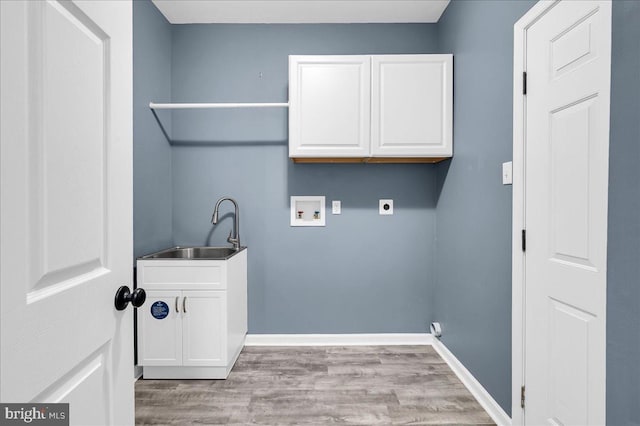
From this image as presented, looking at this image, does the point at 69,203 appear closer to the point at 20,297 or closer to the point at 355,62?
the point at 20,297

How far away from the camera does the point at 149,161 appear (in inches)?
98.9

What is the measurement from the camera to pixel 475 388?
2107 millimetres

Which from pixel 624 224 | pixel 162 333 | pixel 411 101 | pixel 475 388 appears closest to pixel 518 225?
pixel 624 224

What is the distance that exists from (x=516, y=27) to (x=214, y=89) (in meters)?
2.23

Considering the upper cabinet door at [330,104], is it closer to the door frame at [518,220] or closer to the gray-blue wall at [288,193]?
the gray-blue wall at [288,193]

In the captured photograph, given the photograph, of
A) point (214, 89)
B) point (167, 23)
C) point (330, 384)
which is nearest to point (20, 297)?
point (330, 384)

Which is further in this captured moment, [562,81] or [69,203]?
[562,81]

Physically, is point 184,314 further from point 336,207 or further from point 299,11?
point 299,11

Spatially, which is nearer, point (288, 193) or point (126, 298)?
point (126, 298)

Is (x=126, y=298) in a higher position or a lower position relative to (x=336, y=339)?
higher

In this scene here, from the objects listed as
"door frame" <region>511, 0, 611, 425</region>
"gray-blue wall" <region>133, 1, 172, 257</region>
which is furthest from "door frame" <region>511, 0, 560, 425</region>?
"gray-blue wall" <region>133, 1, 172, 257</region>

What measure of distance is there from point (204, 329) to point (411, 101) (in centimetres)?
217

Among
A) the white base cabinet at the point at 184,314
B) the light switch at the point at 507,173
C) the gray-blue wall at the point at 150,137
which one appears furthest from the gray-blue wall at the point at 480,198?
the gray-blue wall at the point at 150,137

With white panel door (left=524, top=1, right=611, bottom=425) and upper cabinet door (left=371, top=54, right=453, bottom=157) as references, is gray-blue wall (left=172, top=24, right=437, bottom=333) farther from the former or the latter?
white panel door (left=524, top=1, right=611, bottom=425)
